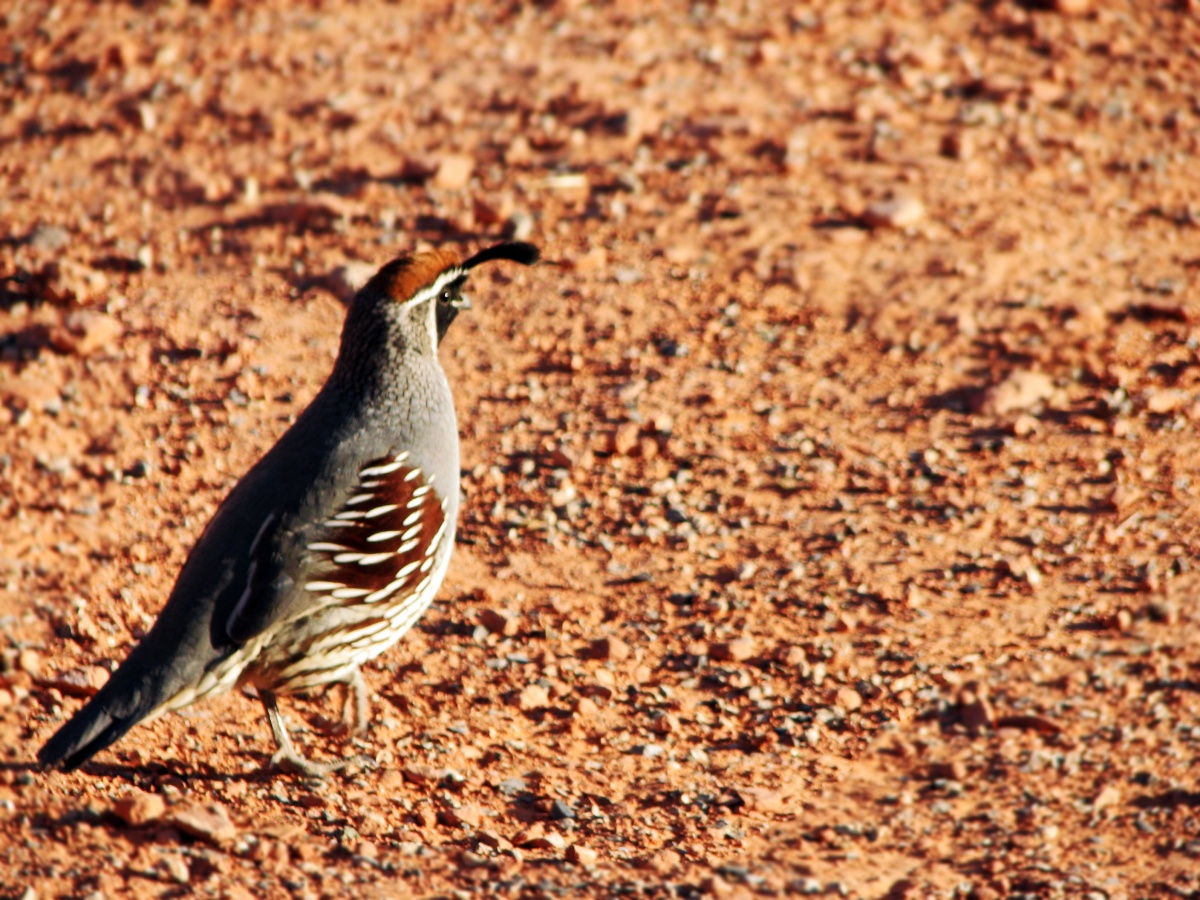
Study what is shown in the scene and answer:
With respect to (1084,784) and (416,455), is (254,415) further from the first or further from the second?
(1084,784)

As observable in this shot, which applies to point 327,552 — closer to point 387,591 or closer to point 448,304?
point 387,591

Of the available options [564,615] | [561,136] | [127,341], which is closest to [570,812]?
[564,615]

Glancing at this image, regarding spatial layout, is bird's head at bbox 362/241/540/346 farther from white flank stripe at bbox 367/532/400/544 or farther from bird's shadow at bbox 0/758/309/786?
bird's shadow at bbox 0/758/309/786

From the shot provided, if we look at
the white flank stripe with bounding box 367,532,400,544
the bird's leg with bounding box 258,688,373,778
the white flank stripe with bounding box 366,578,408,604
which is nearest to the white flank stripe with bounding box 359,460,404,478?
the white flank stripe with bounding box 367,532,400,544

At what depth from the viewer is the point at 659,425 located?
18.7 ft

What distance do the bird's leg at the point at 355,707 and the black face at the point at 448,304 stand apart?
3.91 ft

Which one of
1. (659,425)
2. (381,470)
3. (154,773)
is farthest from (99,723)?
(659,425)

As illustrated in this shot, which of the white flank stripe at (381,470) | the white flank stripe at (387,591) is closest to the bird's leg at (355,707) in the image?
the white flank stripe at (387,591)

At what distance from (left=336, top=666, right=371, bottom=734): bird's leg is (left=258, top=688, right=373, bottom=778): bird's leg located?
0.38 ft

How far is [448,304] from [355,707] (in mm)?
1398

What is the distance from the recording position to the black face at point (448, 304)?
15.8ft

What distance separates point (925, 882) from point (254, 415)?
10.9ft

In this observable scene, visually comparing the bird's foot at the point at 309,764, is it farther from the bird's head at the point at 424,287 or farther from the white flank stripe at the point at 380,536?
the bird's head at the point at 424,287

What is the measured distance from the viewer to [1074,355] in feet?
19.5
